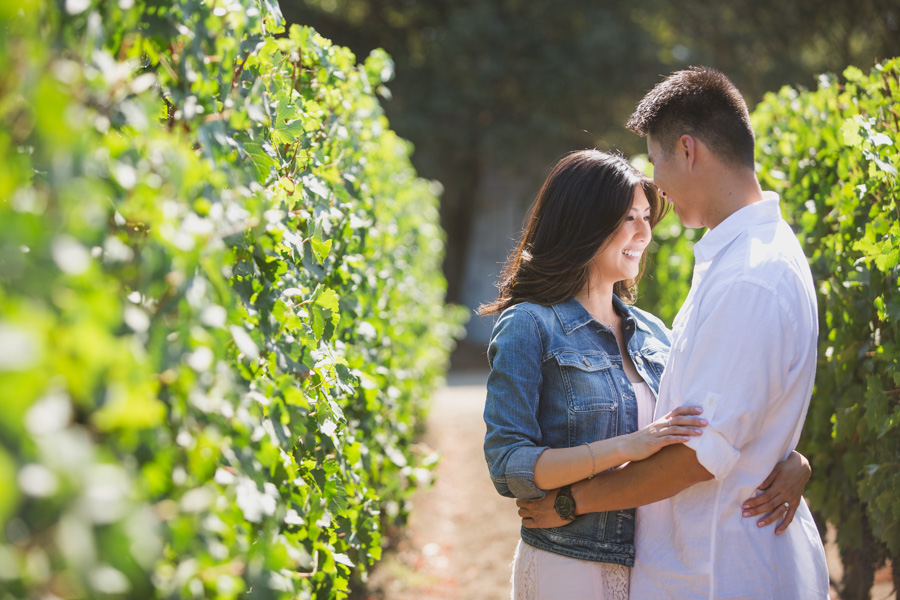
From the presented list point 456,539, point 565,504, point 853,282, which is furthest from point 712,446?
point 456,539

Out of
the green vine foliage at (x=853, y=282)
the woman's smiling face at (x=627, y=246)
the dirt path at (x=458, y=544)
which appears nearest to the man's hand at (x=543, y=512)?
the woman's smiling face at (x=627, y=246)

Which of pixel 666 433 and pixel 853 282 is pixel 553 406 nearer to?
pixel 666 433

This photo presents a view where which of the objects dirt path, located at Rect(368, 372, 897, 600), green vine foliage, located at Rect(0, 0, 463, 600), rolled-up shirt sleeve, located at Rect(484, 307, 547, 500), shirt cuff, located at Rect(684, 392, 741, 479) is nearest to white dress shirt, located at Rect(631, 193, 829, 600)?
shirt cuff, located at Rect(684, 392, 741, 479)

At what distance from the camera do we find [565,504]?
220 cm

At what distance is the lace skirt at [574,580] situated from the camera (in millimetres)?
2230

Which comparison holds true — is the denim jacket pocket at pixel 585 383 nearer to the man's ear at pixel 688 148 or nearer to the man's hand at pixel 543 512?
the man's hand at pixel 543 512

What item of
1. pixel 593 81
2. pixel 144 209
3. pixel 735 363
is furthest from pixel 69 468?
pixel 593 81

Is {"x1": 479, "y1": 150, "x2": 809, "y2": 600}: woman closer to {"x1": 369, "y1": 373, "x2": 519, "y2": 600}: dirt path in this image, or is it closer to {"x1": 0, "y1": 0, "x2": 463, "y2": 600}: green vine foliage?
{"x1": 0, "y1": 0, "x2": 463, "y2": 600}: green vine foliage

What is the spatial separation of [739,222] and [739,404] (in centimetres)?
57

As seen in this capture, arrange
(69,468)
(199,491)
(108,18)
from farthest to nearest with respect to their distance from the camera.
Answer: (108,18) < (199,491) < (69,468)

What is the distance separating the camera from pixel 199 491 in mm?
967

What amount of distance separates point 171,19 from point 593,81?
17.3m

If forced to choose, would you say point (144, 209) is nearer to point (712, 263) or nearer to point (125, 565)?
point (125, 565)

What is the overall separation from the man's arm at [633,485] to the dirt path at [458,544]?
6.80ft
